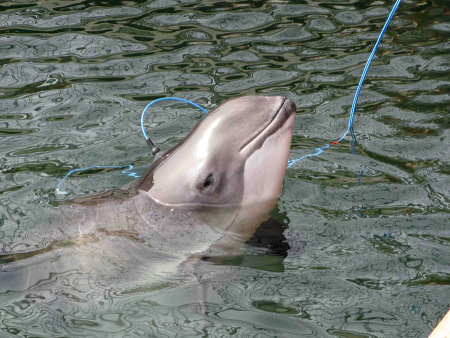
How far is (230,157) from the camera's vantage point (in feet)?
17.3

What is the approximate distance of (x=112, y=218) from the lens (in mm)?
5246

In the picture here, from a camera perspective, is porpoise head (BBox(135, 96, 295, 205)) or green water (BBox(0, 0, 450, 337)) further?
porpoise head (BBox(135, 96, 295, 205))

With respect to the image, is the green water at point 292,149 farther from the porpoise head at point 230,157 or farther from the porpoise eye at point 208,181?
the porpoise eye at point 208,181

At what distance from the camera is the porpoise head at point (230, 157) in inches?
207

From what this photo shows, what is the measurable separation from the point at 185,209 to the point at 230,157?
504 millimetres

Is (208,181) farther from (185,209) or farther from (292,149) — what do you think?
(292,149)

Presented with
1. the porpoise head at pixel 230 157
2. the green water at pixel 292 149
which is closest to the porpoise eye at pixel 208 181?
the porpoise head at pixel 230 157

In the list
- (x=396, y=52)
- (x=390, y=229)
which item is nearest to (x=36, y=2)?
(x=396, y=52)

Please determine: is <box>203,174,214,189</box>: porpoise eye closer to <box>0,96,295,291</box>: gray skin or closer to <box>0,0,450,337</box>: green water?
<box>0,96,295,291</box>: gray skin

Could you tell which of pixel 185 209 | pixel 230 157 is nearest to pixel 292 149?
pixel 230 157

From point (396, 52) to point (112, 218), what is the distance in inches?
193

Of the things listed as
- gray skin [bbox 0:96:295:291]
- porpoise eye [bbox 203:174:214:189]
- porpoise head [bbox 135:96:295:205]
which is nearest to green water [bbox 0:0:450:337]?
gray skin [bbox 0:96:295:291]

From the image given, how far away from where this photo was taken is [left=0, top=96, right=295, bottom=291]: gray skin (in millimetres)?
5055

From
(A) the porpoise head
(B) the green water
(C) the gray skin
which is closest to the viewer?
(B) the green water
